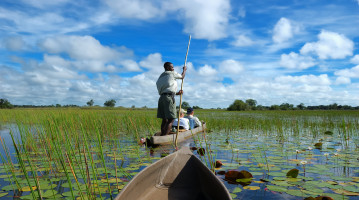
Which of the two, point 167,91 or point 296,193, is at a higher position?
point 167,91

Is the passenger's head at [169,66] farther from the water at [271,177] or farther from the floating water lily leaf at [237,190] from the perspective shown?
the floating water lily leaf at [237,190]

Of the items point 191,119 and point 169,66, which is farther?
point 191,119

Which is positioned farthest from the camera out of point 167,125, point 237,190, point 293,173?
A: point 167,125

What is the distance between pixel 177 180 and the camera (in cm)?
230

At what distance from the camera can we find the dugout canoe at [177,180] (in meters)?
2.03

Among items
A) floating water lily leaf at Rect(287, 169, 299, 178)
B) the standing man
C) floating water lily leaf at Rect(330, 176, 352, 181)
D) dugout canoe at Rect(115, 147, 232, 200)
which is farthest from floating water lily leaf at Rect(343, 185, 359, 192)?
the standing man

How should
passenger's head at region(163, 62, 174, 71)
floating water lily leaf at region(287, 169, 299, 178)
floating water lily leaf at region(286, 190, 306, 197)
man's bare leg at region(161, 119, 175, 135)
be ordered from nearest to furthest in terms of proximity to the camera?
floating water lily leaf at region(286, 190, 306, 197), floating water lily leaf at region(287, 169, 299, 178), passenger's head at region(163, 62, 174, 71), man's bare leg at region(161, 119, 175, 135)

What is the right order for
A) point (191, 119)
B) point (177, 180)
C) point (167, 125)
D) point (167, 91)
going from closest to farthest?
point (177, 180) < point (167, 91) < point (167, 125) < point (191, 119)

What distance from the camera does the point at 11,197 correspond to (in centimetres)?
232

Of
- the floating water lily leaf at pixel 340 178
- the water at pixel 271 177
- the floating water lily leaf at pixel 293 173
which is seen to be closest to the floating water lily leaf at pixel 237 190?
the water at pixel 271 177

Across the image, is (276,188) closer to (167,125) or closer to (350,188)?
(350,188)

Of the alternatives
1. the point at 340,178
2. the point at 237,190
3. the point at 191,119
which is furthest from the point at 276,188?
the point at 191,119

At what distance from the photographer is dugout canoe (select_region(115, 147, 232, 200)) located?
203 cm

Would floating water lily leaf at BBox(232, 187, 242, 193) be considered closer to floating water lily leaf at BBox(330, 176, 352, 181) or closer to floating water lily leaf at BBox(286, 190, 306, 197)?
floating water lily leaf at BBox(286, 190, 306, 197)
